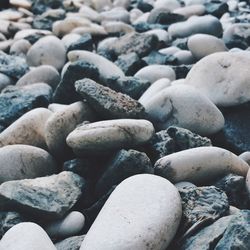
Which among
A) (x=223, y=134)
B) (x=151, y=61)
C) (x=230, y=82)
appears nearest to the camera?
(x=223, y=134)

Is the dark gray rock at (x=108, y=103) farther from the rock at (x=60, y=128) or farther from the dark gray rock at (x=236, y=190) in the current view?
the dark gray rock at (x=236, y=190)

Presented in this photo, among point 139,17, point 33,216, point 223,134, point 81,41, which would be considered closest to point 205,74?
point 223,134

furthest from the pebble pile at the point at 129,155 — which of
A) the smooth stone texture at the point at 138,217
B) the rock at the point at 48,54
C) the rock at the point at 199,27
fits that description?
the rock at the point at 199,27

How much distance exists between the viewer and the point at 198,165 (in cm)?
184

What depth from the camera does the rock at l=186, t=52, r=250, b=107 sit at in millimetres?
2348

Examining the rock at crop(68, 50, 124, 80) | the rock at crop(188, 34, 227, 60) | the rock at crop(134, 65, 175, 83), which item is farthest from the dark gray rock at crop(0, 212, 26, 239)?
the rock at crop(188, 34, 227, 60)

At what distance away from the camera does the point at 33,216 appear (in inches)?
68.7

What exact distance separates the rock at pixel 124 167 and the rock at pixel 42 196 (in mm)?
111

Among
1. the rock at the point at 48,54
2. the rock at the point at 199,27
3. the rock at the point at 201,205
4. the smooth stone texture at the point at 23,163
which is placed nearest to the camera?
the rock at the point at 201,205

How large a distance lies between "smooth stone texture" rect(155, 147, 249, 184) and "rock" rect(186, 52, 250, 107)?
0.51m

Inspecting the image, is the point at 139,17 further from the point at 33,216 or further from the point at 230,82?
the point at 33,216

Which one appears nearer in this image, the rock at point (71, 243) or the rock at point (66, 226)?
the rock at point (71, 243)

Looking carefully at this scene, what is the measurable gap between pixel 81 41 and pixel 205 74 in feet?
4.77

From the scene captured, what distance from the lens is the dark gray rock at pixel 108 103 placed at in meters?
2.10
